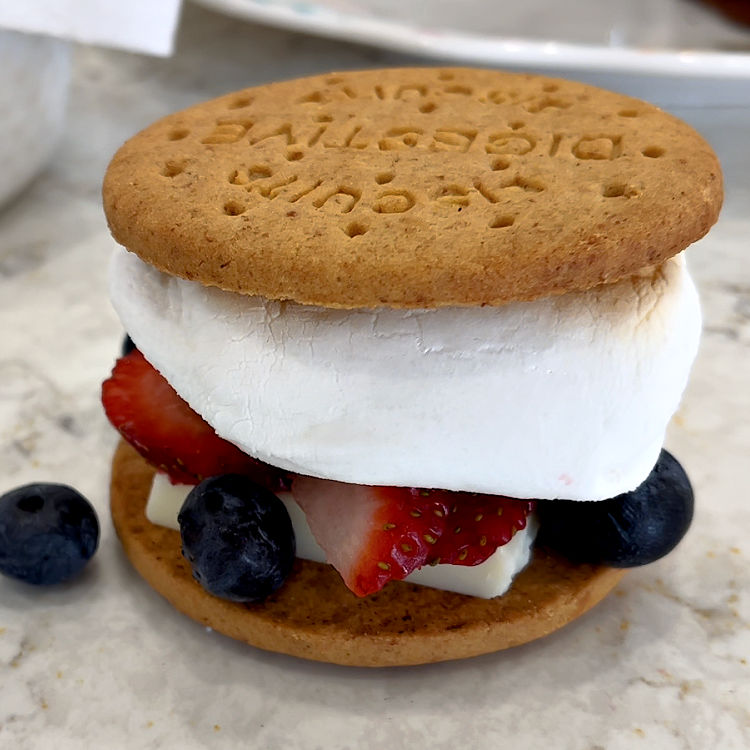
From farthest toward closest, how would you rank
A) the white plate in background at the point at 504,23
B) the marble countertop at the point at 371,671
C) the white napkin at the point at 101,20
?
the white plate in background at the point at 504,23, the white napkin at the point at 101,20, the marble countertop at the point at 371,671

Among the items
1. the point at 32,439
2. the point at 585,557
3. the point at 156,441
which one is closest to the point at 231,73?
the point at 32,439

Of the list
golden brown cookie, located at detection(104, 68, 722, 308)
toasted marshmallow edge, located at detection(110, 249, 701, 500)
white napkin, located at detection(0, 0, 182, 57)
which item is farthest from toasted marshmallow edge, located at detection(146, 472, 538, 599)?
white napkin, located at detection(0, 0, 182, 57)

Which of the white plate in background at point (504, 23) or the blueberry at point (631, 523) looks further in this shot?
the white plate in background at point (504, 23)

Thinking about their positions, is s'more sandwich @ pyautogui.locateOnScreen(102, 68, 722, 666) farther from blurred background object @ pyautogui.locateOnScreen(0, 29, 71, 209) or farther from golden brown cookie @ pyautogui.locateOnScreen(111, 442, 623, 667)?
blurred background object @ pyautogui.locateOnScreen(0, 29, 71, 209)

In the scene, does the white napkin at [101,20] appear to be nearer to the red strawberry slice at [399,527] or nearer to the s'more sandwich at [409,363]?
the s'more sandwich at [409,363]

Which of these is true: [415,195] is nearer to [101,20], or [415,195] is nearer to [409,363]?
[409,363]

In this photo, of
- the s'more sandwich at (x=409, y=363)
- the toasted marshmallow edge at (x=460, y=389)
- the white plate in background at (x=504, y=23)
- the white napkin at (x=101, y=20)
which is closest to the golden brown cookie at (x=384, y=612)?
the s'more sandwich at (x=409, y=363)
